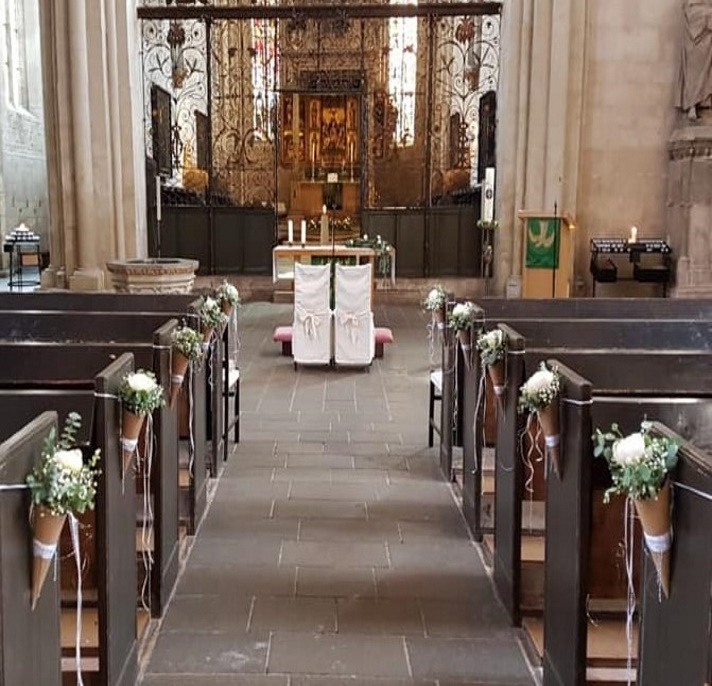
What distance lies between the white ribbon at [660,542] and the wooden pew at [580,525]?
55cm

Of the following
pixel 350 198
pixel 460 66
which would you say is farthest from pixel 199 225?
pixel 460 66

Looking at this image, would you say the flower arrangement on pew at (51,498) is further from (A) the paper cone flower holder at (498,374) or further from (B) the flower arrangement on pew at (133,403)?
(A) the paper cone flower holder at (498,374)

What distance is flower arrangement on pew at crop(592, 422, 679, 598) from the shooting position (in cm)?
203

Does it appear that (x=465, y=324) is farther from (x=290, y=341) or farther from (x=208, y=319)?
(x=290, y=341)

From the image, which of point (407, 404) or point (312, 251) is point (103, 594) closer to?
point (407, 404)

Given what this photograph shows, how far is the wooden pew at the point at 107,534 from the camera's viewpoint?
2.64 meters

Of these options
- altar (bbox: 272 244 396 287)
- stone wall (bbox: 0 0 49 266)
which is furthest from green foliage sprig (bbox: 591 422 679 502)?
stone wall (bbox: 0 0 49 266)

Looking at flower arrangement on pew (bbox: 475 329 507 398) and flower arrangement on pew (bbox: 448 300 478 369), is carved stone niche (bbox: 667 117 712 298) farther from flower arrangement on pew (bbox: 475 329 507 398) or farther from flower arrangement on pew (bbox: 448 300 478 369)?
flower arrangement on pew (bbox: 475 329 507 398)

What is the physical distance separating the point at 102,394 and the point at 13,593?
88cm

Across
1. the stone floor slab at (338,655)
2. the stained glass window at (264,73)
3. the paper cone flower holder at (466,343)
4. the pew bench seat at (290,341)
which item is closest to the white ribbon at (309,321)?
the pew bench seat at (290,341)

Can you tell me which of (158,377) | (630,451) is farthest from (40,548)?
(158,377)

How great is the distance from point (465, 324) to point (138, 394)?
217 cm

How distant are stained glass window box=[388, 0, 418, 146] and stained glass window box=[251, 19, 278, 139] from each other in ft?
7.65

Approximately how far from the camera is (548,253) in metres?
10.2
